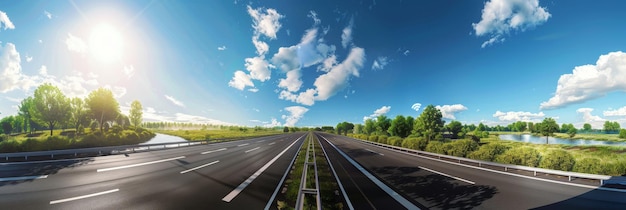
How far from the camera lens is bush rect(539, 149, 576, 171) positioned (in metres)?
11.7

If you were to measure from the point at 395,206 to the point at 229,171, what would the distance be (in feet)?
30.0

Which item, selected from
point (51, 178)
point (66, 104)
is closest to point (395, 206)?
point (51, 178)

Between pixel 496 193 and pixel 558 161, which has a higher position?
pixel 558 161

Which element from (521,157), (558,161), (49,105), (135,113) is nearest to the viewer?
(558,161)

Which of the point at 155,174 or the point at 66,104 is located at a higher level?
the point at 66,104

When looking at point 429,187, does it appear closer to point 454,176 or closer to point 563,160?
point 454,176

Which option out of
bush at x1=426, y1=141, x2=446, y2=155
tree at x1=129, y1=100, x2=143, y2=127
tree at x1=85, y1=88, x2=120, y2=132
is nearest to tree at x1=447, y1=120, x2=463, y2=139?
bush at x1=426, y1=141, x2=446, y2=155

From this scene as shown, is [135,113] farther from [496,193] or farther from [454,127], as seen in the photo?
[454,127]

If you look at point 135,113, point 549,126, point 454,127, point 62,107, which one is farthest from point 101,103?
point 549,126

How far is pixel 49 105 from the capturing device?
42.6 metres

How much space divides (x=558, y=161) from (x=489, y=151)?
157 inches

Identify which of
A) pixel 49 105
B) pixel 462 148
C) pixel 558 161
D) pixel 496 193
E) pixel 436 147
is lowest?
pixel 496 193

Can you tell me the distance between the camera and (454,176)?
1135 centimetres

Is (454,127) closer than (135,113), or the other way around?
(135,113)
